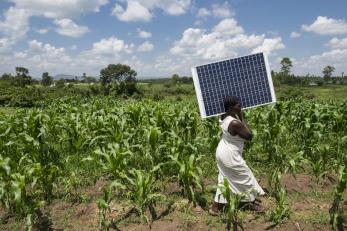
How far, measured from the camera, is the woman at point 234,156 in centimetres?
480

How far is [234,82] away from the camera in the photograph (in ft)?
18.0

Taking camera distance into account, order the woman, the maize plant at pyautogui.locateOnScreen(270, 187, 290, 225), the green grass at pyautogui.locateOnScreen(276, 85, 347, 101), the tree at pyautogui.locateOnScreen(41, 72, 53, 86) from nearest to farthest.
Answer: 1. the woman
2. the maize plant at pyautogui.locateOnScreen(270, 187, 290, 225)
3. the green grass at pyautogui.locateOnScreen(276, 85, 347, 101)
4. the tree at pyautogui.locateOnScreen(41, 72, 53, 86)

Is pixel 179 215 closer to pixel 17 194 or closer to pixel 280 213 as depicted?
pixel 280 213

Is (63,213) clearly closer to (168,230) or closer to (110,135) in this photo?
(168,230)

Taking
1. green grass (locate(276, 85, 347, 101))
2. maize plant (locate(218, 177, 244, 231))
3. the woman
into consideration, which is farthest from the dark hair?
green grass (locate(276, 85, 347, 101))

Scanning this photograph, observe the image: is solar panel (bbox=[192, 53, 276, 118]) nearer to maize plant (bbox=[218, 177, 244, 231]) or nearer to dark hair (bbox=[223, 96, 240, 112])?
dark hair (bbox=[223, 96, 240, 112])

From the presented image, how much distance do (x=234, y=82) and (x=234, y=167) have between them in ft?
4.18

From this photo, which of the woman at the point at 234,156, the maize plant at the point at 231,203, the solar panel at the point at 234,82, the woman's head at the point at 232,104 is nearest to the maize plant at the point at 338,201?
the woman at the point at 234,156

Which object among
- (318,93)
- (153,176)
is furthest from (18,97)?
(318,93)

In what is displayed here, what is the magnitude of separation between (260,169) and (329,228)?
93.4 inches

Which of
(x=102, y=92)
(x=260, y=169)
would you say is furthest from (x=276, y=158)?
(x=102, y=92)

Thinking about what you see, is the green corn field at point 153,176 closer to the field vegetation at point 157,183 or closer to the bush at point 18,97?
the field vegetation at point 157,183

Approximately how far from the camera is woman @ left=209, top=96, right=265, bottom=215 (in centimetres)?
480

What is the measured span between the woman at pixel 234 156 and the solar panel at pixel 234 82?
0.33 m
